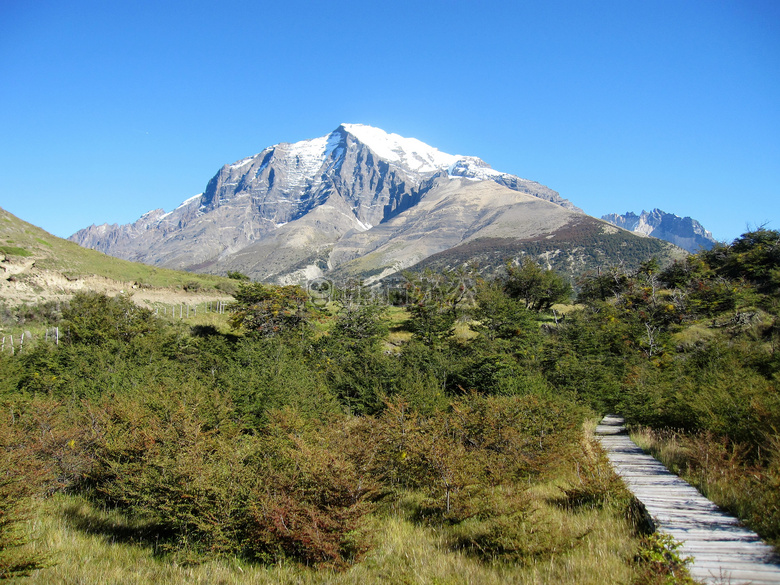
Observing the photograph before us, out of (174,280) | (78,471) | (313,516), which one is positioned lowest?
(78,471)

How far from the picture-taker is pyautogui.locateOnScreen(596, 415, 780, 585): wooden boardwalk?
451cm

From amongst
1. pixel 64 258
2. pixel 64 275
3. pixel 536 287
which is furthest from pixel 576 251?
pixel 64 275

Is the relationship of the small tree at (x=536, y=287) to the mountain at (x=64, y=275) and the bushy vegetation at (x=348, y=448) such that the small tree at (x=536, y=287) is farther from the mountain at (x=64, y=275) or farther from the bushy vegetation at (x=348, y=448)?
the mountain at (x=64, y=275)

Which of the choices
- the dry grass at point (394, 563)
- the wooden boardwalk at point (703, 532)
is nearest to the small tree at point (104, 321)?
the dry grass at point (394, 563)

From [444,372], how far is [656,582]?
16.4 meters

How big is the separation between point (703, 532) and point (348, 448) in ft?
16.8

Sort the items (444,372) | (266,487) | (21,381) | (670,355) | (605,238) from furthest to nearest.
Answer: (605,238), (670,355), (444,372), (21,381), (266,487)

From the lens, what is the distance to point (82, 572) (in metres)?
5.15

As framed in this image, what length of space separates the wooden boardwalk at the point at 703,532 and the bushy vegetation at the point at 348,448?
0.36m

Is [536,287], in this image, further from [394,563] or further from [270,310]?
[394,563]

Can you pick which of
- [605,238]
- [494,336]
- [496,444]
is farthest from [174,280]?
[605,238]

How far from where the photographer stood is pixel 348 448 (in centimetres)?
709

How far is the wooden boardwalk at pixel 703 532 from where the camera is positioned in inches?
178

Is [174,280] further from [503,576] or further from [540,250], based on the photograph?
[540,250]
